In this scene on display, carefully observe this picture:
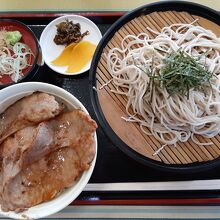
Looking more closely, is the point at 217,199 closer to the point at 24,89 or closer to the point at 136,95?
the point at 136,95

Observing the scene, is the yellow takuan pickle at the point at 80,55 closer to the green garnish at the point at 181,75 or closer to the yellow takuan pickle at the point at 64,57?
the yellow takuan pickle at the point at 64,57

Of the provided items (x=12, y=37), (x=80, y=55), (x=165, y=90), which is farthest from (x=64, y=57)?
(x=165, y=90)

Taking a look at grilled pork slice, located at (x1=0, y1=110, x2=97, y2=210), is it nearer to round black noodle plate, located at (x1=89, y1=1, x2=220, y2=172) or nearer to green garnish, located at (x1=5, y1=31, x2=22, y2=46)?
round black noodle plate, located at (x1=89, y1=1, x2=220, y2=172)

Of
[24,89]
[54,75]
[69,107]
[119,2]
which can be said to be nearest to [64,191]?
[69,107]

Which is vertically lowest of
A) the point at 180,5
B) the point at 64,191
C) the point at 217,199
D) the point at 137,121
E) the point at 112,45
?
the point at 64,191

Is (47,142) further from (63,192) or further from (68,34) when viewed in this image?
(68,34)

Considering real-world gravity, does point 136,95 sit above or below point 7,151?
above

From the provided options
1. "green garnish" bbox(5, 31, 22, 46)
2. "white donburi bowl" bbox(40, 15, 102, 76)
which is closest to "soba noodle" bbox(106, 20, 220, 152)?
"white donburi bowl" bbox(40, 15, 102, 76)

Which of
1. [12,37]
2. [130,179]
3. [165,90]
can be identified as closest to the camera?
[165,90]
